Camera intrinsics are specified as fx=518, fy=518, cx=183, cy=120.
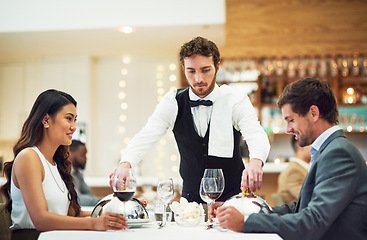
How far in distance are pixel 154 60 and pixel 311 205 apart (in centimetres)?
587

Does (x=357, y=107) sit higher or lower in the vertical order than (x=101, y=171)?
higher

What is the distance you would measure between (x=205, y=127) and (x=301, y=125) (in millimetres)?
820

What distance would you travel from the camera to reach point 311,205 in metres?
1.79

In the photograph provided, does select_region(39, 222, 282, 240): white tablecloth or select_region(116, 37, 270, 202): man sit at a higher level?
select_region(116, 37, 270, 202): man

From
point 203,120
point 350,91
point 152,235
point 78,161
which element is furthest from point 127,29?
point 152,235

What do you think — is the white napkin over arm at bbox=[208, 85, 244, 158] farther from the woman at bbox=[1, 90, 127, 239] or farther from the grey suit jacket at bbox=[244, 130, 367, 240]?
the grey suit jacket at bbox=[244, 130, 367, 240]

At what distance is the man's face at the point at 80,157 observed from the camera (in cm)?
415

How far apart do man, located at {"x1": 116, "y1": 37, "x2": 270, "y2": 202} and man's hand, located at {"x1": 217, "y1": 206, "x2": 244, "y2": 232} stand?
806 mm

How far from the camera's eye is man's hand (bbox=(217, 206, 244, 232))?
5.83 ft

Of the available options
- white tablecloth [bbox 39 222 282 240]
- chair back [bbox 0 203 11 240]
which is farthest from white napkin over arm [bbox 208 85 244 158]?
chair back [bbox 0 203 11 240]

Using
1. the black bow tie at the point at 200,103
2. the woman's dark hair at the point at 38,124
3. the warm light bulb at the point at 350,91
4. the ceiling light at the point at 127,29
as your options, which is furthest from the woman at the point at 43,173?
the warm light bulb at the point at 350,91

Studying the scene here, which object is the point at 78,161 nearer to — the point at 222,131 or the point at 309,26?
the point at 222,131

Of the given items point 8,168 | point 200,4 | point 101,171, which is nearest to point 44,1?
point 200,4

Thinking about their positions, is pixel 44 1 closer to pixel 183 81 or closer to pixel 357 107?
pixel 183 81
